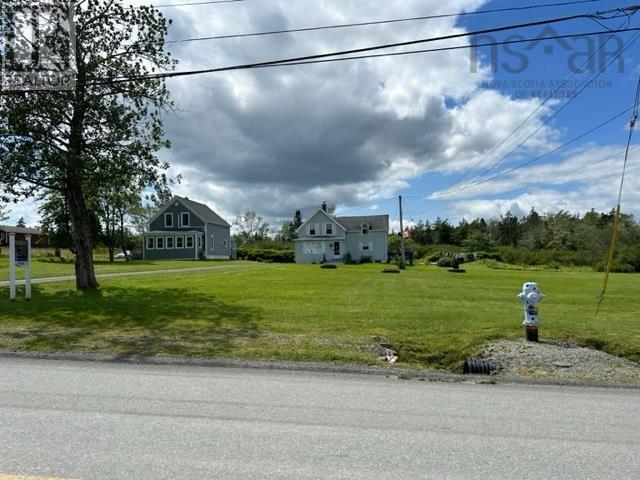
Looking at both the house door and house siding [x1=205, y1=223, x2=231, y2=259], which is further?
the house door

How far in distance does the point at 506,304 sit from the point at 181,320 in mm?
9794

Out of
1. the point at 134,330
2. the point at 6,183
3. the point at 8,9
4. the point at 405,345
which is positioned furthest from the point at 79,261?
the point at 405,345

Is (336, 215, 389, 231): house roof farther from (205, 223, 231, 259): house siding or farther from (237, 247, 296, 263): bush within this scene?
(205, 223, 231, 259): house siding

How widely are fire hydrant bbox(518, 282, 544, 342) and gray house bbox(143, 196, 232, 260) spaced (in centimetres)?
4693

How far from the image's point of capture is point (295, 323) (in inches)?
414

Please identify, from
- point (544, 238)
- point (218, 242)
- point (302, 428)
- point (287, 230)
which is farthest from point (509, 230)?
point (302, 428)

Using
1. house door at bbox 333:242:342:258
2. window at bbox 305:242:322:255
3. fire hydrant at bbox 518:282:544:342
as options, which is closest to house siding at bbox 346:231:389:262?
house door at bbox 333:242:342:258

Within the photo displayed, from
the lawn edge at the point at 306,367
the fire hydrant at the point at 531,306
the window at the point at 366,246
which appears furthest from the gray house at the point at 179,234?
the fire hydrant at the point at 531,306

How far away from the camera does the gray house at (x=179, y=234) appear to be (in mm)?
52875

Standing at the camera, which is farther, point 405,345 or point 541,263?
point 541,263

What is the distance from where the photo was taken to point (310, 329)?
32.2 ft

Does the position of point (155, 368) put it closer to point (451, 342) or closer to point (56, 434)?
point (56, 434)

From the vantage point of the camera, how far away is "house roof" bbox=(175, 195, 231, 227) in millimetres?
53938

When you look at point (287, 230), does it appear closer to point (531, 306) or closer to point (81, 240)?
point (81, 240)
